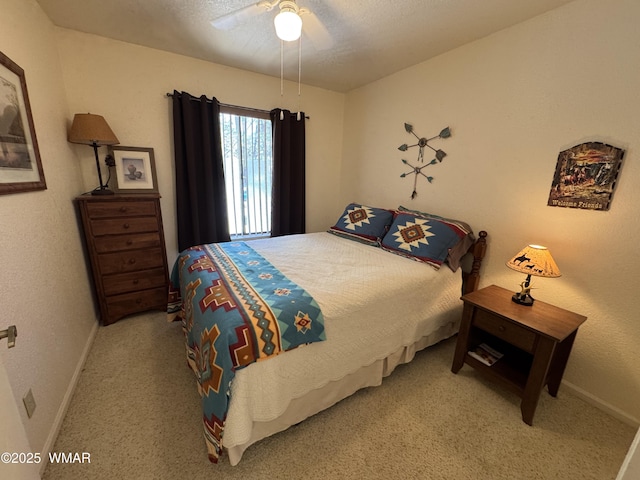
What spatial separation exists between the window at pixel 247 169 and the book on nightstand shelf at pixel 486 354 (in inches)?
98.4

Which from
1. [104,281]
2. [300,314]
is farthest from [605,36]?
[104,281]

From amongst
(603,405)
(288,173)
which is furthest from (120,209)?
(603,405)

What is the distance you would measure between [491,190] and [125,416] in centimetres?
286

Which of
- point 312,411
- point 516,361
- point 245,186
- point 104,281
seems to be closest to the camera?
point 312,411

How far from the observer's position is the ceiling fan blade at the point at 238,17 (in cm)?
171

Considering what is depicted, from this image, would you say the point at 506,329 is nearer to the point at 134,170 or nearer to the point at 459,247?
the point at 459,247

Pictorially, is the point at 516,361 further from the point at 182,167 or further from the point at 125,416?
the point at 182,167

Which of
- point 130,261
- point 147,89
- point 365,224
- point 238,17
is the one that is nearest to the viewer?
point 238,17

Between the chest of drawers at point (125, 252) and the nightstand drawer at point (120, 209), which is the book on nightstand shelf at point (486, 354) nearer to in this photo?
the chest of drawers at point (125, 252)

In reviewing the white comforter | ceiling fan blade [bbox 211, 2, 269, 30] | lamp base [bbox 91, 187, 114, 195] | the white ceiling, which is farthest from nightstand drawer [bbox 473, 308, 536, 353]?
lamp base [bbox 91, 187, 114, 195]

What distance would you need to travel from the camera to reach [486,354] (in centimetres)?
181

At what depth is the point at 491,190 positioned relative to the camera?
6.88ft

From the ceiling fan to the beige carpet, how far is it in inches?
87.6

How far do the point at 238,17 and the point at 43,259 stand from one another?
→ 1957mm
